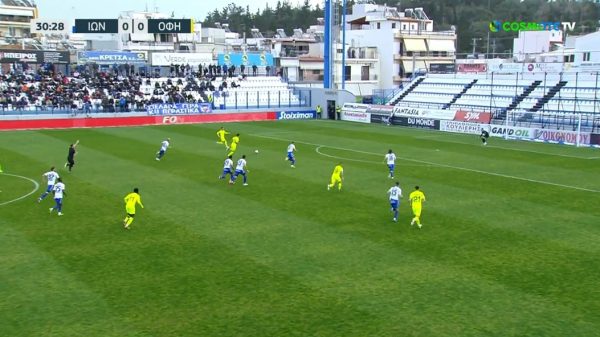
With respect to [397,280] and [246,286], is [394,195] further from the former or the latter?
[246,286]

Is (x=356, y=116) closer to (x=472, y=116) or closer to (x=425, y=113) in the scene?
(x=425, y=113)

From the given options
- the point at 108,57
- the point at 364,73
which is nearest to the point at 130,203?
the point at 108,57

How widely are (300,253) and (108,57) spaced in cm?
5718

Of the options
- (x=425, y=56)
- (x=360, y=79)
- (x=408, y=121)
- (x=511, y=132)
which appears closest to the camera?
(x=511, y=132)

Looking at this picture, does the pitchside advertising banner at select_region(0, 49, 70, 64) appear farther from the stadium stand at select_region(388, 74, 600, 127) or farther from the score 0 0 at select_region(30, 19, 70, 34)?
the stadium stand at select_region(388, 74, 600, 127)

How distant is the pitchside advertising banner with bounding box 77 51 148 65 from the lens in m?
67.8

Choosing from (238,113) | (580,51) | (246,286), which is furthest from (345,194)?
(580,51)

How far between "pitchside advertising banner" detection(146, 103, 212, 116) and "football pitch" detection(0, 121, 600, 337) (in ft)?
81.5

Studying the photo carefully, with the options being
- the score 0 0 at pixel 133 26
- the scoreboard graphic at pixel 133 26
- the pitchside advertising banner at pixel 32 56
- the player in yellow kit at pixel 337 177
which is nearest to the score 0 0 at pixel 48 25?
the scoreboard graphic at pixel 133 26

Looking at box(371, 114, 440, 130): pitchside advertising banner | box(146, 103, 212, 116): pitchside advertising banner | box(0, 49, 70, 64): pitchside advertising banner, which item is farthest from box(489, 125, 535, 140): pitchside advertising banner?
box(0, 49, 70, 64): pitchside advertising banner

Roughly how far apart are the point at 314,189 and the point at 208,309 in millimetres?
13653

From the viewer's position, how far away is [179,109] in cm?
5959

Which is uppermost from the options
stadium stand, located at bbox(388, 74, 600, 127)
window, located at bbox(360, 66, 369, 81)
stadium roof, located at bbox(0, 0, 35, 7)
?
stadium roof, located at bbox(0, 0, 35, 7)

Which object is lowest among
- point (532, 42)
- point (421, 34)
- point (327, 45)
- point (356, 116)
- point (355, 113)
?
point (356, 116)
